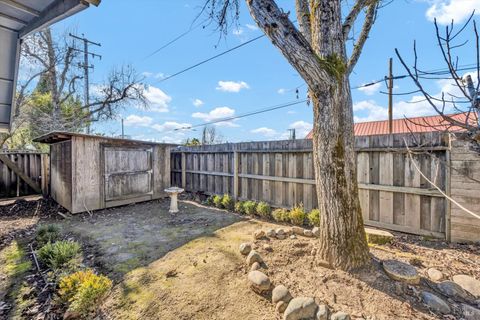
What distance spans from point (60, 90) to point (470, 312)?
59.2 ft

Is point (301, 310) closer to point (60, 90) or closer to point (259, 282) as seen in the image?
point (259, 282)

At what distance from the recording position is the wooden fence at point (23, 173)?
6.75 meters

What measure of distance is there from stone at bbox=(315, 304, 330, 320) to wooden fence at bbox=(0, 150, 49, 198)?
28.3ft

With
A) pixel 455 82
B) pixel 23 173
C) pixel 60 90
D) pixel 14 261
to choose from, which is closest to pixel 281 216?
pixel 455 82

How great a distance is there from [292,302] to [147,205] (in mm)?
5628

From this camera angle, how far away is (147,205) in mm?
6645

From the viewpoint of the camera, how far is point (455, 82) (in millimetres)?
1245

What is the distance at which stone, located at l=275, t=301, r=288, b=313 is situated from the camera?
202 cm

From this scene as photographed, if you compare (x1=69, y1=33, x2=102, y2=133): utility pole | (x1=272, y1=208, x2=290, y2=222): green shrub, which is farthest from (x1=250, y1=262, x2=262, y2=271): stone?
(x1=69, y1=33, x2=102, y2=133): utility pole

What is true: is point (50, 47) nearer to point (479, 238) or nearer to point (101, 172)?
point (101, 172)

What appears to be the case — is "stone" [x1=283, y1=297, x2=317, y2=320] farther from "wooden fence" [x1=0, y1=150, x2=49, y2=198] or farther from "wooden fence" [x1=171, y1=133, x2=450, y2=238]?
"wooden fence" [x1=0, y1=150, x2=49, y2=198]

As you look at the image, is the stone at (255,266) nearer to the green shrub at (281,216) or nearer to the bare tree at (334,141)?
the bare tree at (334,141)

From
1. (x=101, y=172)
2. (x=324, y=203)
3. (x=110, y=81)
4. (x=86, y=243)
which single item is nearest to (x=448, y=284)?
(x=324, y=203)

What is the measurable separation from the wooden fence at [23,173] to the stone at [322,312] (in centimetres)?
863
